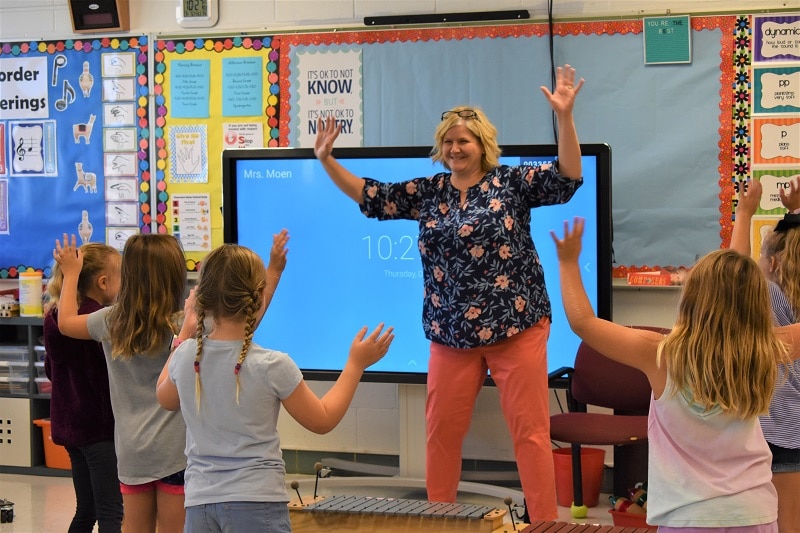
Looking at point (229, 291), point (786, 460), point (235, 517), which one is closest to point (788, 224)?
point (786, 460)

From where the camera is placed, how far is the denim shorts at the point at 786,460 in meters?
2.77

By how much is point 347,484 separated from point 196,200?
1.63 metres

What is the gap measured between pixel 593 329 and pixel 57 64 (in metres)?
4.06

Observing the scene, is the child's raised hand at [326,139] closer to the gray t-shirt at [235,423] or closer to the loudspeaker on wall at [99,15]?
the gray t-shirt at [235,423]

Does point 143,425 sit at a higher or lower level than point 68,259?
lower

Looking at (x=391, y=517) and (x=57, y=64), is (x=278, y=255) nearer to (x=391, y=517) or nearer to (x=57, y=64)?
(x=391, y=517)

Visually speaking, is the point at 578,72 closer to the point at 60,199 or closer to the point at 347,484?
the point at 347,484

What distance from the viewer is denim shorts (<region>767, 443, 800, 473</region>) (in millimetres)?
2768

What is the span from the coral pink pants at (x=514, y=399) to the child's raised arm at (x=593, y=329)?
40.5 inches

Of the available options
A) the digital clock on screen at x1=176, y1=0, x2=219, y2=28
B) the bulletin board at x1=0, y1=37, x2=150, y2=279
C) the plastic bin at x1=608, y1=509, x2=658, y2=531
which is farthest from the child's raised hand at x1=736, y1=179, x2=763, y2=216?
the bulletin board at x1=0, y1=37, x2=150, y2=279

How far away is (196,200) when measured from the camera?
17.1 ft

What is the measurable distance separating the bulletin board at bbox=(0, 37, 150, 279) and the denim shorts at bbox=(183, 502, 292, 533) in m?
3.23

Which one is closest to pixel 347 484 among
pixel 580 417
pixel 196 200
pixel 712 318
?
pixel 580 417

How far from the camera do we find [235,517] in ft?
7.45
